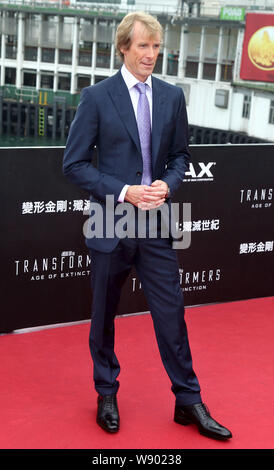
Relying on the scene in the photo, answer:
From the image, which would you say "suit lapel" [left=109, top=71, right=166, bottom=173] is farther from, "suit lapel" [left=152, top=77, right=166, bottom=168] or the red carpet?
the red carpet

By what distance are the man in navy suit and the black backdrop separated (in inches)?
28.6

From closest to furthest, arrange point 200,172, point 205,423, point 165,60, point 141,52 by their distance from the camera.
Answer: point 141,52 < point 205,423 < point 200,172 < point 165,60

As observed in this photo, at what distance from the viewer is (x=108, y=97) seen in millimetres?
1646

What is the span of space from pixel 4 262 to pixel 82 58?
28.8 metres

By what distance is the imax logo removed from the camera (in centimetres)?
270

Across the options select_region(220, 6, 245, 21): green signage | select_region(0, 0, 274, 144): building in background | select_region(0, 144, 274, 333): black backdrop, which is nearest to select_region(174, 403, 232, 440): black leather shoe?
select_region(0, 144, 274, 333): black backdrop

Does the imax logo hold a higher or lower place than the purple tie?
lower

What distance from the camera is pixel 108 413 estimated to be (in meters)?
1.79

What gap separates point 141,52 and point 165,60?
2707 cm

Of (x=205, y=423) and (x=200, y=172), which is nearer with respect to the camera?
(x=205, y=423)

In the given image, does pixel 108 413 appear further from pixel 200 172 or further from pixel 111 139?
pixel 200 172

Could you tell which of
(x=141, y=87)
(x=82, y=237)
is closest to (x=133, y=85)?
(x=141, y=87)

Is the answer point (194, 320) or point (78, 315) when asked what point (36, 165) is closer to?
point (78, 315)
